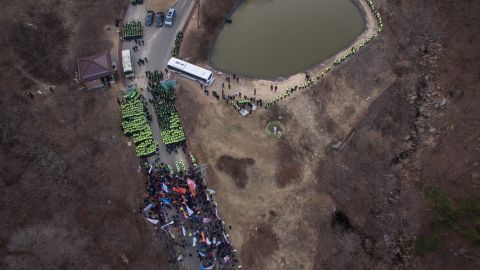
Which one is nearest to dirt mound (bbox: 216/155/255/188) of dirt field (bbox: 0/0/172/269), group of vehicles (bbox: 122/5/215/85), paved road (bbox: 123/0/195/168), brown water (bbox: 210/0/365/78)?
paved road (bbox: 123/0/195/168)

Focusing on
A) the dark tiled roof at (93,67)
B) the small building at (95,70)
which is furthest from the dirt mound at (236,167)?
the dark tiled roof at (93,67)

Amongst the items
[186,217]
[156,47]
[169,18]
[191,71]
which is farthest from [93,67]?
[186,217]

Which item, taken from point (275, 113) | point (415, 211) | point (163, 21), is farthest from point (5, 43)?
point (415, 211)

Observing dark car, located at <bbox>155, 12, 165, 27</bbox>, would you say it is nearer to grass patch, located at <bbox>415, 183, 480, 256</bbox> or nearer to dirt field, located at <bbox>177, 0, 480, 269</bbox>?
dirt field, located at <bbox>177, 0, 480, 269</bbox>

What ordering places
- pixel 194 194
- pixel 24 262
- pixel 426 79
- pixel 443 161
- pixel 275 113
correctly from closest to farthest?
pixel 24 262
pixel 194 194
pixel 443 161
pixel 275 113
pixel 426 79

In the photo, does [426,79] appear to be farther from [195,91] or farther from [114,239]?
[114,239]

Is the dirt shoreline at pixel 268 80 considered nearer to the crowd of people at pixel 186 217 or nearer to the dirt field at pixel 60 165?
the dirt field at pixel 60 165
